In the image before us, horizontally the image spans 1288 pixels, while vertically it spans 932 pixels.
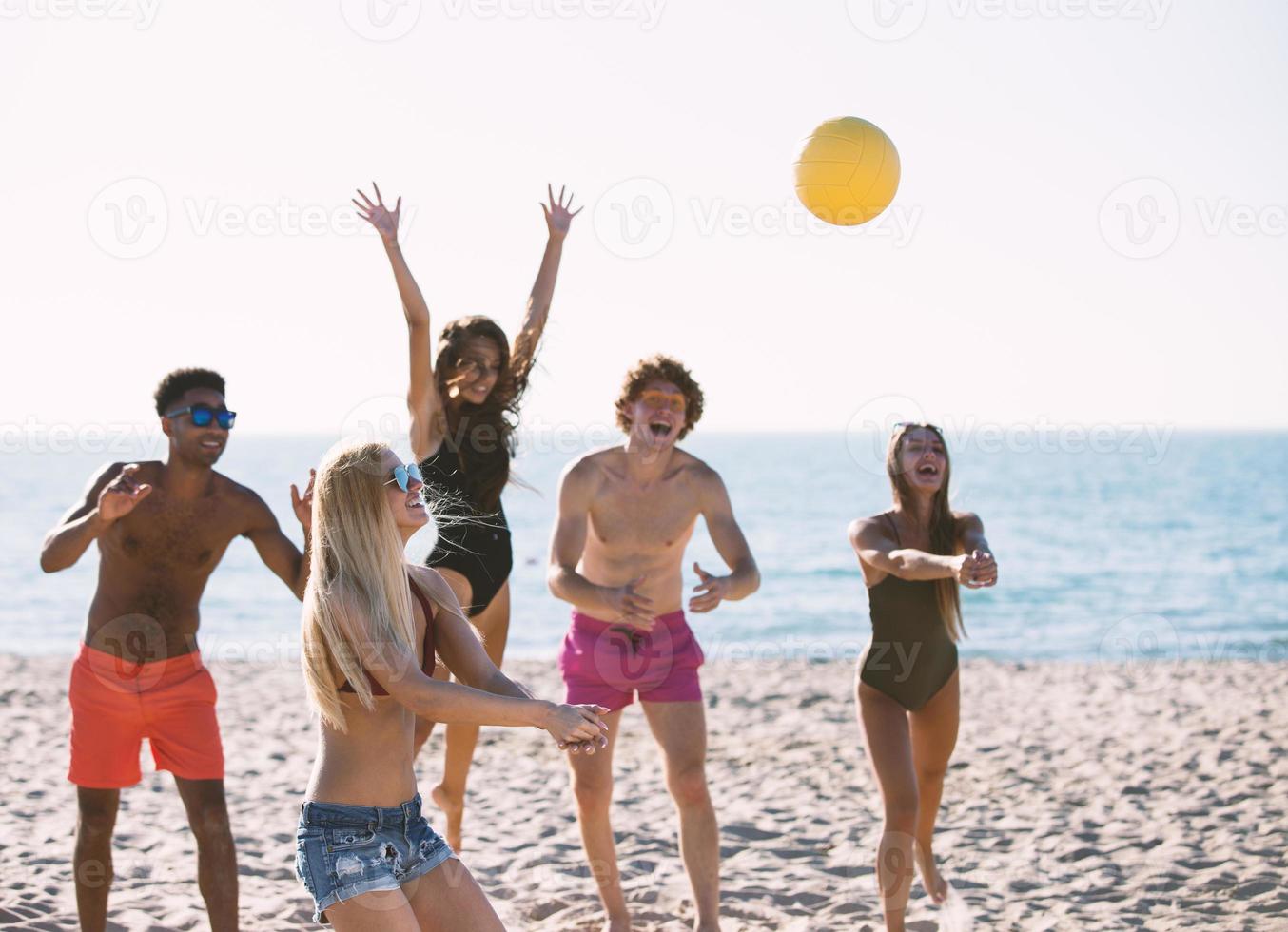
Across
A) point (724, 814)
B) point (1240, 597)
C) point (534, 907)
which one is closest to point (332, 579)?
point (534, 907)

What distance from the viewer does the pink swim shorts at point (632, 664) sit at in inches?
213

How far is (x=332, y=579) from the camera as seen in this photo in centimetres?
336

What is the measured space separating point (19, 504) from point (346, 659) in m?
55.3

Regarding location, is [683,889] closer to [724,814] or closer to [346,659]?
[724,814]

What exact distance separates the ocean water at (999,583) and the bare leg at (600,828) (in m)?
1.22

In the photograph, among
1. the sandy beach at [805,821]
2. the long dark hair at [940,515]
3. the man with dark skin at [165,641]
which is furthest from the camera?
the sandy beach at [805,821]

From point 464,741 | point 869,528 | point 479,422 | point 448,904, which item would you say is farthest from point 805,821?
point 448,904

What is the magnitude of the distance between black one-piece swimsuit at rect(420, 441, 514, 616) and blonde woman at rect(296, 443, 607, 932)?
6.48 ft

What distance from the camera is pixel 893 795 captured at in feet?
16.5

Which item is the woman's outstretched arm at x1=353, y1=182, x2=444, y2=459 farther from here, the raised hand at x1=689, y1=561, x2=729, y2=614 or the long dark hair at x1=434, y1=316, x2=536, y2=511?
the raised hand at x1=689, y1=561, x2=729, y2=614

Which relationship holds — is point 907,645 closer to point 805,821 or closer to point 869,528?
point 869,528

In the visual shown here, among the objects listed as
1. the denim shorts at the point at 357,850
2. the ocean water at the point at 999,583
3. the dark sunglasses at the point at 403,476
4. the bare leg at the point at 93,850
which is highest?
the dark sunglasses at the point at 403,476

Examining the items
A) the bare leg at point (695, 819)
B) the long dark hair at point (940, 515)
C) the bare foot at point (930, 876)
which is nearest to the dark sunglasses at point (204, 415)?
the bare leg at point (695, 819)

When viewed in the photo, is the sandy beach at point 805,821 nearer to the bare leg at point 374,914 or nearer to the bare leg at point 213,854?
the bare leg at point 213,854
